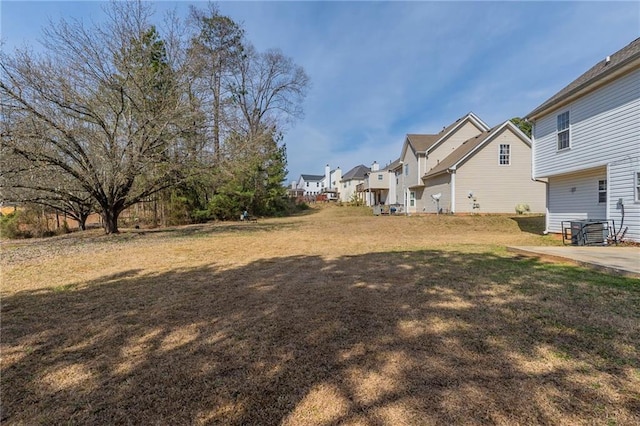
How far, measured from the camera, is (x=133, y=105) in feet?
34.6

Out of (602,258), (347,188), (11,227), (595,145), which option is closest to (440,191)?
(595,145)

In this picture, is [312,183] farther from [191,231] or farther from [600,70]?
[600,70]

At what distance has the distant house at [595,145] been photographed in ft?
26.5

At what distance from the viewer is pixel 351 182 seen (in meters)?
52.1

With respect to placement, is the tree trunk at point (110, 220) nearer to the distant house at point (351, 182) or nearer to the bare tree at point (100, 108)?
the bare tree at point (100, 108)

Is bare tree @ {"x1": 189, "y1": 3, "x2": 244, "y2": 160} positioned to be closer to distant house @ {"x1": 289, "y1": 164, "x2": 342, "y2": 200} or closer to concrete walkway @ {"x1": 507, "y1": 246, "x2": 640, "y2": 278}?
concrete walkway @ {"x1": 507, "y1": 246, "x2": 640, "y2": 278}

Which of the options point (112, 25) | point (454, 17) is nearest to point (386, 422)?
point (454, 17)

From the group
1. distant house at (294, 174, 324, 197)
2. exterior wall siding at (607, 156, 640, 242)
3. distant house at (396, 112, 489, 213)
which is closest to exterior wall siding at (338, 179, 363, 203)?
distant house at (294, 174, 324, 197)

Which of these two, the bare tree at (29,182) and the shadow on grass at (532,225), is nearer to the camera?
the bare tree at (29,182)

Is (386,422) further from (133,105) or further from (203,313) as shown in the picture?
(133,105)

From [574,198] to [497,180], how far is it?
8.42 meters

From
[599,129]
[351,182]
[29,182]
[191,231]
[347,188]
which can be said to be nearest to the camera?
[599,129]

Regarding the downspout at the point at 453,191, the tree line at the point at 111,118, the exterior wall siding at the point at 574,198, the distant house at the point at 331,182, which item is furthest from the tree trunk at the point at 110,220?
the distant house at the point at 331,182

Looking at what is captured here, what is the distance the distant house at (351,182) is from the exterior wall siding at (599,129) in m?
37.8
